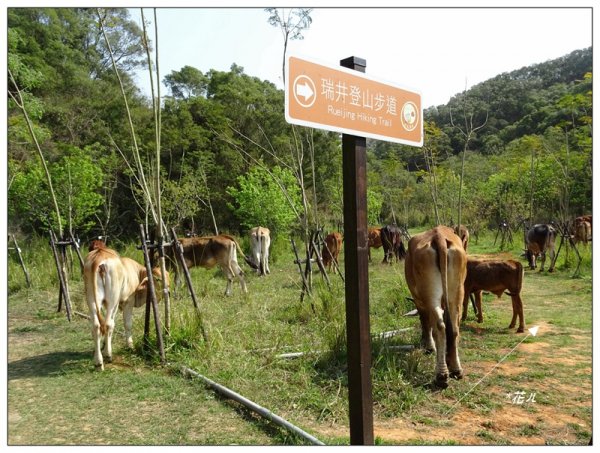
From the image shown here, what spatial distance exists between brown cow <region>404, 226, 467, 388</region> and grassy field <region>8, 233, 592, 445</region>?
26 cm

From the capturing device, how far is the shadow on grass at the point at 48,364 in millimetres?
5289

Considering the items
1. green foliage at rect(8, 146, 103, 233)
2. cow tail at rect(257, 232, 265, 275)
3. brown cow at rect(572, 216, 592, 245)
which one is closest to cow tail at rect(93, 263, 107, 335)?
cow tail at rect(257, 232, 265, 275)

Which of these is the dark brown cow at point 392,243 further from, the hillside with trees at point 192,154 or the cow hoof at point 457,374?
the cow hoof at point 457,374

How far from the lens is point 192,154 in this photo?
65.6 feet

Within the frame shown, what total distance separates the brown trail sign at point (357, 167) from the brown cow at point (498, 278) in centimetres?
419

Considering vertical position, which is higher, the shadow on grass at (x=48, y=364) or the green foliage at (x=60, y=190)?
the green foliage at (x=60, y=190)

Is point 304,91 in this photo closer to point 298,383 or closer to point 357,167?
point 357,167

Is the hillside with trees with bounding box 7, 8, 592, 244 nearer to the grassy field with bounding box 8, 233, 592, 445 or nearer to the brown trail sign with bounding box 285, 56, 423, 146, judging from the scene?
the grassy field with bounding box 8, 233, 592, 445

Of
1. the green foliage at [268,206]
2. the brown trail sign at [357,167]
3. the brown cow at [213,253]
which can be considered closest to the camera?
the brown trail sign at [357,167]

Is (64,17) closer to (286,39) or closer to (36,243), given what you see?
(36,243)

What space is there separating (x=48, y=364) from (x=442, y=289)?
14.5 ft

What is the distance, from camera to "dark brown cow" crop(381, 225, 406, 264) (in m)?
14.7

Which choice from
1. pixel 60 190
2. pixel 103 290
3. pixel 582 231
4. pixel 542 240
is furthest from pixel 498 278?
pixel 60 190

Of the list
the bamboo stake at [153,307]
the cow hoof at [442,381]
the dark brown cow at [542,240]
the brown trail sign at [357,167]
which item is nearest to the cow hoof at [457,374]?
the cow hoof at [442,381]
